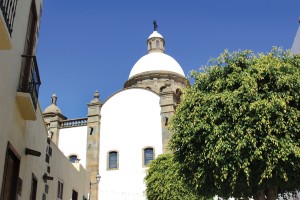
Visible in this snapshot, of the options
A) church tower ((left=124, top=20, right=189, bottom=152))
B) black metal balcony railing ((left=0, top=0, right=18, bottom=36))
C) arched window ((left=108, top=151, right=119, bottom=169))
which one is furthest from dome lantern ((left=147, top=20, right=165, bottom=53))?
black metal balcony railing ((left=0, top=0, right=18, bottom=36))

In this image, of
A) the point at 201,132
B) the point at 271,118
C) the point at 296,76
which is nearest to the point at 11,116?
the point at 201,132

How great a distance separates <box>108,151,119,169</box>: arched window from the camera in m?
31.1

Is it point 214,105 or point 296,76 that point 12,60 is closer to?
point 214,105

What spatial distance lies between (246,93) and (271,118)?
3.39 feet

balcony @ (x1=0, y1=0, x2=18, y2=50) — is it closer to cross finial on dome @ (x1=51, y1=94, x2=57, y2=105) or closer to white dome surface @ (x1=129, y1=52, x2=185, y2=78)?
cross finial on dome @ (x1=51, y1=94, x2=57, y2=105)

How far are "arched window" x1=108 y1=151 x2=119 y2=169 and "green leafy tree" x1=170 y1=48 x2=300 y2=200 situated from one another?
1832cm

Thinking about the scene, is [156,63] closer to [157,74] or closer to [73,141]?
[157,74]

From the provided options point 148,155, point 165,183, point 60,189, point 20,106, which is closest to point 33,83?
point 20,106

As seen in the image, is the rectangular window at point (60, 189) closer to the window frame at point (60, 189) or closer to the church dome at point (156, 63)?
the window frame at point (60, 189)

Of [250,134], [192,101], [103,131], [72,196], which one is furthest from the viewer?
[103,131]

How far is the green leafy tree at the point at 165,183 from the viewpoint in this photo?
75.8 ft

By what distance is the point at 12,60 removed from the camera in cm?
728

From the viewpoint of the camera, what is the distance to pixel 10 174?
8.04 m

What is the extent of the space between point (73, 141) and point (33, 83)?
25037 millimetres
